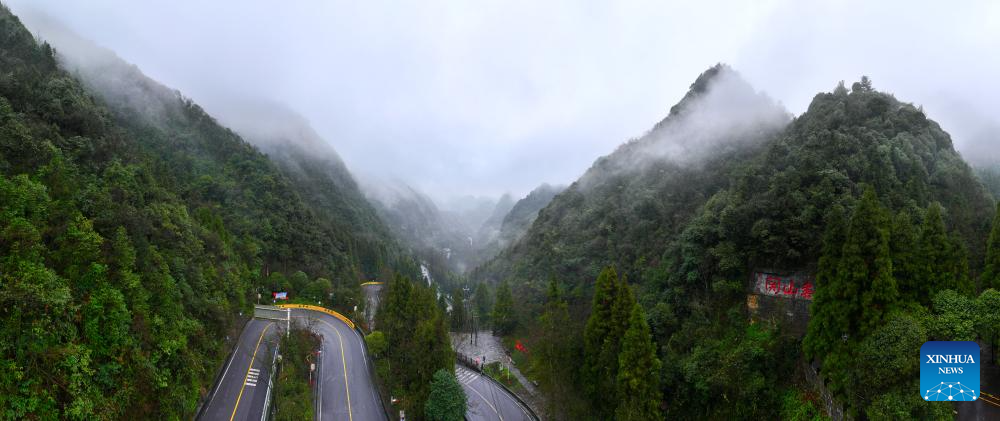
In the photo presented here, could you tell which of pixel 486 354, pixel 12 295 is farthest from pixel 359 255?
pixel 12 295

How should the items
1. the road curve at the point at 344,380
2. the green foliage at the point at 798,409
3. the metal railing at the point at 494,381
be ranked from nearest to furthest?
the green foliage at the point at 798,409, the road curve at the point at 344,380, the metal railing at the point at 494,381

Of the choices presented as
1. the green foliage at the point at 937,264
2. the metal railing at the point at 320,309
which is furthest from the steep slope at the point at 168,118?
the green foliage at the point at 937,264

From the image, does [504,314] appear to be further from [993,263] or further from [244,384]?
[993,263]

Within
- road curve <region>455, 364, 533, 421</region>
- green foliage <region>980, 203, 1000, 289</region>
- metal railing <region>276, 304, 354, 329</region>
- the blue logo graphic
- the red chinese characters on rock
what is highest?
green foliage <region>980, 203, 1000, 289</region>

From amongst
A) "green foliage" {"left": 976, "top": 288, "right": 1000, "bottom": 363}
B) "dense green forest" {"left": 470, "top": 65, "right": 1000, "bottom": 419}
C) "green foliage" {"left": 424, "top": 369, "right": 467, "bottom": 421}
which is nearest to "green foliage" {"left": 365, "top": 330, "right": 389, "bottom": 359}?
"green foliage" {"left": 424, "top": 369, "right": 467, "bottom": 421}

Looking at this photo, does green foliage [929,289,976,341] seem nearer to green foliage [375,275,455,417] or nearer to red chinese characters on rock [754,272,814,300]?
red chinese characters on rock [754,272,814,300]

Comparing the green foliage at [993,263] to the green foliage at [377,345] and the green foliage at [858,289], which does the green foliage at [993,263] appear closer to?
the green foliage at [858,289]

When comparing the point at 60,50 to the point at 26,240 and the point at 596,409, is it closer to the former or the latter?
the point at 26,240
